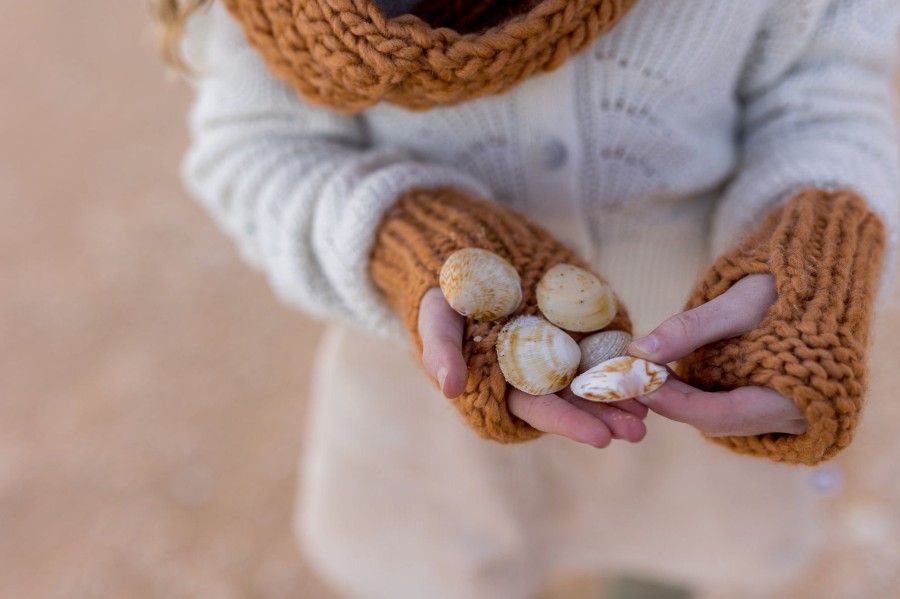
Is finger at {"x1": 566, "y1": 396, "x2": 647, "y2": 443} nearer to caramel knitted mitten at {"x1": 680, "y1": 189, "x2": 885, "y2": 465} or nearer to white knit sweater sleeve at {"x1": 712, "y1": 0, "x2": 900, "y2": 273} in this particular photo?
caramel knitted mitten at {"x1": 680, "y1": 189, "x2": 885, "y2": 465}

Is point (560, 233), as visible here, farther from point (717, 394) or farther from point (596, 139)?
point (717, 394)

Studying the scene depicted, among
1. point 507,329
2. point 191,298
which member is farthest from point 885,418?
point 191,298

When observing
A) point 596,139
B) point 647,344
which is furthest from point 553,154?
point 647,344

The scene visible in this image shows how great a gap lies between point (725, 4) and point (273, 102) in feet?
1.27

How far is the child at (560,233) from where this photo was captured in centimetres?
48

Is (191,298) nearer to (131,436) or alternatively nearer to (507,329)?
(131,436)

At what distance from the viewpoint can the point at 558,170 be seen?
27.3 inches

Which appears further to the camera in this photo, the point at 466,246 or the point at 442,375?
the point at 466,246

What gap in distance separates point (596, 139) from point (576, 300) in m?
0.23

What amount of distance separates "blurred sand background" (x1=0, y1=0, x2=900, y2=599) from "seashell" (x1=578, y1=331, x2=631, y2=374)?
3.26 feet

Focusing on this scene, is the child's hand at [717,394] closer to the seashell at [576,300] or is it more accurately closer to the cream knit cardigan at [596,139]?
the seashell at [576,300]

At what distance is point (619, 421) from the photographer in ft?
1.50

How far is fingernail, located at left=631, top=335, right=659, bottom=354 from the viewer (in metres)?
0.46

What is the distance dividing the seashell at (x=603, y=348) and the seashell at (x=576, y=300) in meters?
0.01
